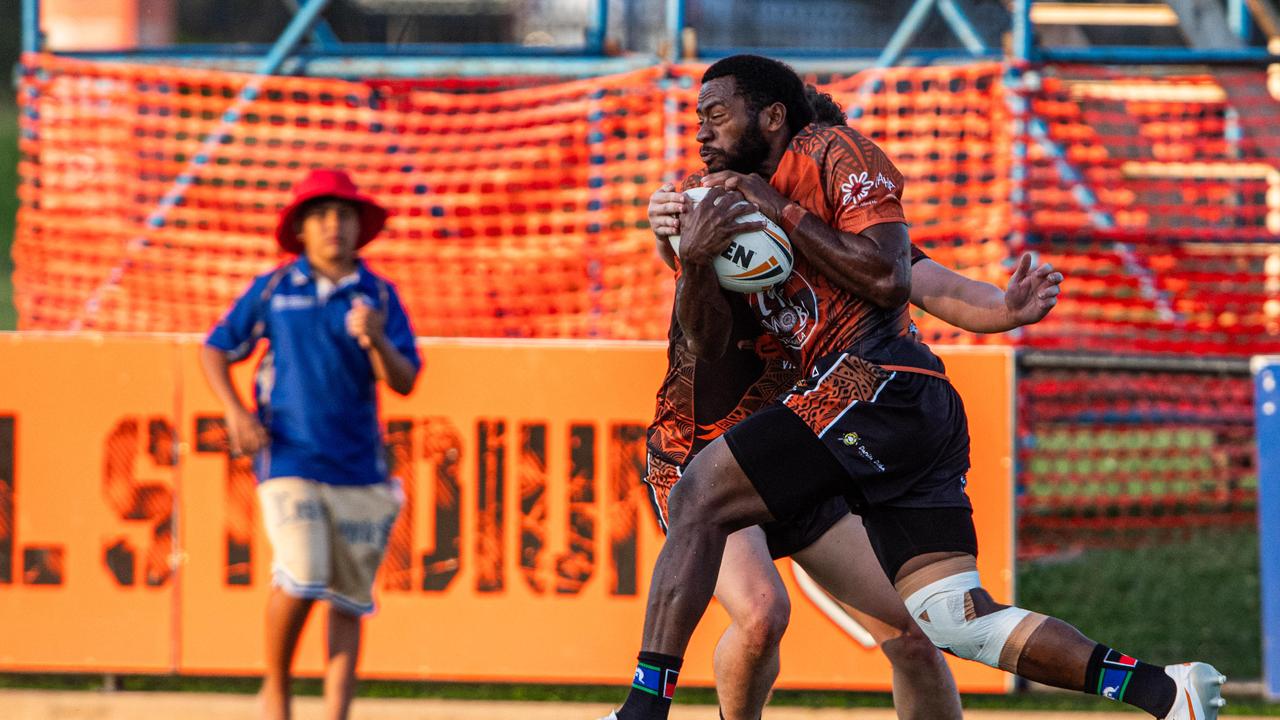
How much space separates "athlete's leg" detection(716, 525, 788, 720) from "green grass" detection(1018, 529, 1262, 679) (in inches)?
141

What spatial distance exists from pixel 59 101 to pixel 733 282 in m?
6.60

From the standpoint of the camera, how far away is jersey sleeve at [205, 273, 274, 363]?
5.89 metres

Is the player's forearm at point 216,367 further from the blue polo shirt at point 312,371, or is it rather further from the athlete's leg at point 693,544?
the athlete's leg at point 693,544

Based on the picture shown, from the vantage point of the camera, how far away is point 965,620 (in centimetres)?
429

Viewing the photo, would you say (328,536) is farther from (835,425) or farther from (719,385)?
(835,425)

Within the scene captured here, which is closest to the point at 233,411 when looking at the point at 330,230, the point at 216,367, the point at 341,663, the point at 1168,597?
the point at 216,367

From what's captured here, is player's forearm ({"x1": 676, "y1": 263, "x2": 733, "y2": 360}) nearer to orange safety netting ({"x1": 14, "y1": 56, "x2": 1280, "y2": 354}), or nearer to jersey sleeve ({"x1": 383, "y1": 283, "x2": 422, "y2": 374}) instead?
jersey sleeve ({"x1": 383, "y1": 283, "x2": 422, "y2": 374})

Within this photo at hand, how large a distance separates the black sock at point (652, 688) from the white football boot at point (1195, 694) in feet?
3.95

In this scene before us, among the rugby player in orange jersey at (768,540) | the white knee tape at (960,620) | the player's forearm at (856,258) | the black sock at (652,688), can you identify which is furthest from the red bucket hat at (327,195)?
the white knee tape at (960,620)

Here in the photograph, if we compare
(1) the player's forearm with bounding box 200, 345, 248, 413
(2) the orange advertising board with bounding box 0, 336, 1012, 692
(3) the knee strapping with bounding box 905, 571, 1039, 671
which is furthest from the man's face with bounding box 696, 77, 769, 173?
(2) the orange advertising board with bounding box 0, 336, 1012, 692

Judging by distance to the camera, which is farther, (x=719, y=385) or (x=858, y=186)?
(x=719, y=385)

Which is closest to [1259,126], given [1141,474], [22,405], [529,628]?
[1141,474]

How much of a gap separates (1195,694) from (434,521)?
3660 mm

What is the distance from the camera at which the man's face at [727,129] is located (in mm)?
4371
